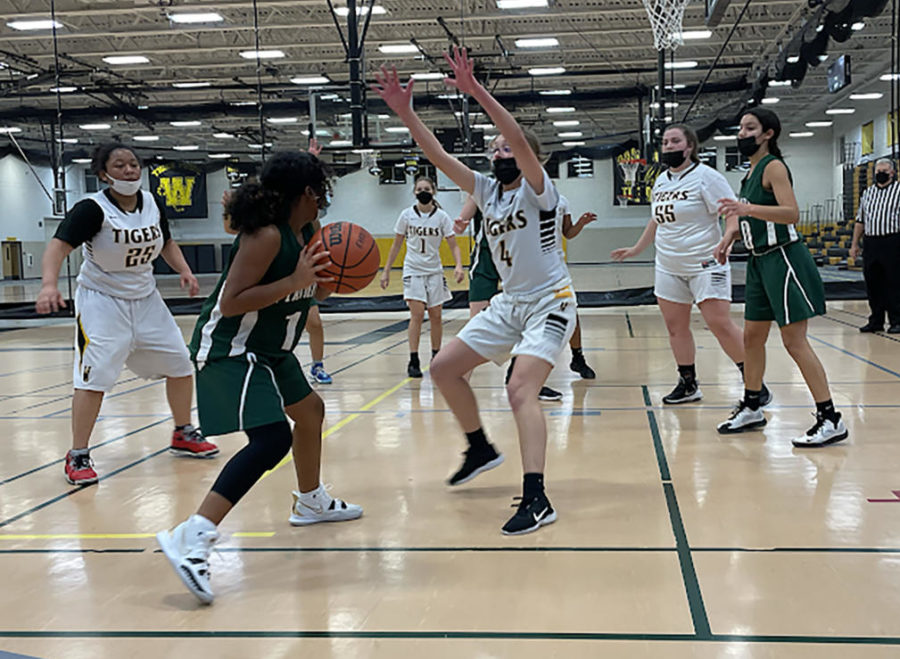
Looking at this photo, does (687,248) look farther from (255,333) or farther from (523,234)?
(255,333)

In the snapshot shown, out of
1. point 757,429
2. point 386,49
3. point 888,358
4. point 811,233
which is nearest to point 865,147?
point 811,233

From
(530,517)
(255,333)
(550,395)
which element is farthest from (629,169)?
(255,333)

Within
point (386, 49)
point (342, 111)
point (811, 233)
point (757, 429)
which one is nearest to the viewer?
point (757, 429)

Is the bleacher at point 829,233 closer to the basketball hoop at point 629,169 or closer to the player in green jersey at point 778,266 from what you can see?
the basketball hoop at point 629,169

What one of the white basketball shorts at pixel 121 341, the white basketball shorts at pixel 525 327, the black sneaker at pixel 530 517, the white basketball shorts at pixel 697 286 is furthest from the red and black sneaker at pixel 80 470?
the white basketball shorts at pixel 697 286

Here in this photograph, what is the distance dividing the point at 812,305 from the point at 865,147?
26.9 m

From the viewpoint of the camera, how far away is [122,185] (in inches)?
172

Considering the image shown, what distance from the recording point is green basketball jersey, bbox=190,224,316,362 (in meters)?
2.96

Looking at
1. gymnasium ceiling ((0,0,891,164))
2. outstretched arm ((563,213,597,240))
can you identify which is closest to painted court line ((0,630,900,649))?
outstretched arm ((563,213,597,240))

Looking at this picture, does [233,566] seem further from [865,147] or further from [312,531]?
[865,147]

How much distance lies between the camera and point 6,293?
22.8 metres

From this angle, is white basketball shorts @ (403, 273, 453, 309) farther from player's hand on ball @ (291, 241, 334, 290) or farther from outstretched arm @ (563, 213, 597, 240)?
player's hand on ball @ (291, 241, 334, 290)

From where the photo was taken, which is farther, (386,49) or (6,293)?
(6,293)

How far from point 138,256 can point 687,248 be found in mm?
3482
